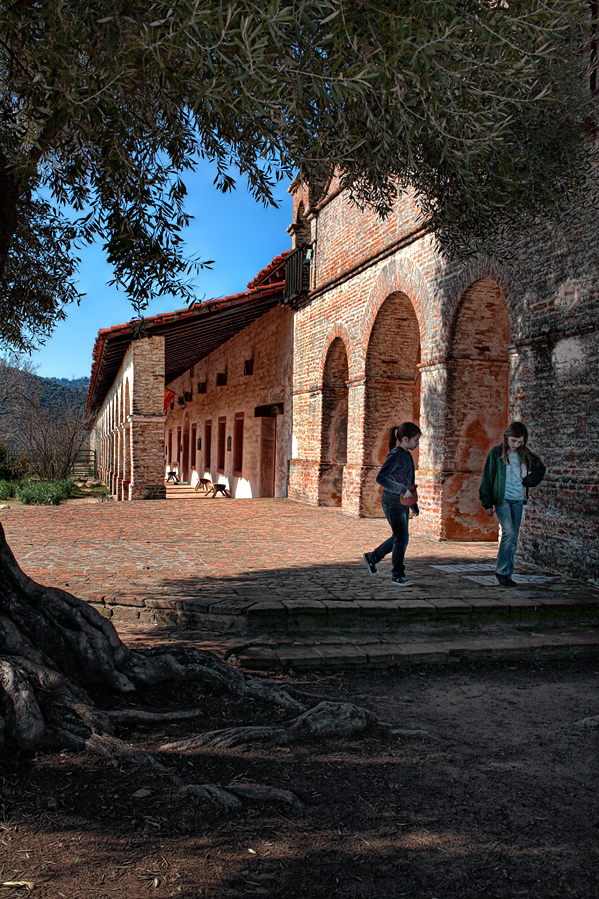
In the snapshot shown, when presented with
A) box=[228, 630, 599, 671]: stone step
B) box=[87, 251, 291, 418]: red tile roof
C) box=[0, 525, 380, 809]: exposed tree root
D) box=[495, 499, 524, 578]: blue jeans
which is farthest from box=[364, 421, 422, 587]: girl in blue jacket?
box=[87, 251, 291, 418]: red tile roof

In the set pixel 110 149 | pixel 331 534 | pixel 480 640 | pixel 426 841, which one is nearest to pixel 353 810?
pixel 426 841

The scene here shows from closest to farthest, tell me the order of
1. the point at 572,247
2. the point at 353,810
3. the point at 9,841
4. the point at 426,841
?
the point at 9,841 → the point at 426,841 → the point at 353,810 → the point at 572,247

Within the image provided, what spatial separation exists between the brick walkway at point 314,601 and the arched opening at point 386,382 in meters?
3.46

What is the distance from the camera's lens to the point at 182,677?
153 inches

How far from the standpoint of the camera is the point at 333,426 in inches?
550

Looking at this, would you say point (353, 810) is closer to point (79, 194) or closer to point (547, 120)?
point (79, 194)

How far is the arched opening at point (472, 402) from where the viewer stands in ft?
30.0

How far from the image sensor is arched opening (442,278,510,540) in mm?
9148

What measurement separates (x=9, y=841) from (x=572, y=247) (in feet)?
22.4

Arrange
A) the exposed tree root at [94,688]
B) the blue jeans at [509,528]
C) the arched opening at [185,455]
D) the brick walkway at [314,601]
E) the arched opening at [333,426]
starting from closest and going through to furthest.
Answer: the exposed tree root at [94,688], the brick walkway at [314,601], the blue jeans at [509,528], the arched opening at [333,426], the arched opening at [185,455]

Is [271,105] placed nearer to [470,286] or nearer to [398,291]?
[470,286]

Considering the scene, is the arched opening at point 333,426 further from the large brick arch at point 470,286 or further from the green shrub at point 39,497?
the green shrub at point 39,497

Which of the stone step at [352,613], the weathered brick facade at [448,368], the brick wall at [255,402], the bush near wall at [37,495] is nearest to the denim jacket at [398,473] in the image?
the stone step at [352,613]

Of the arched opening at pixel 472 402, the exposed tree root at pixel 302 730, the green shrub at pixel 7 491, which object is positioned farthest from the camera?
the green shrub at pixel 7 491
